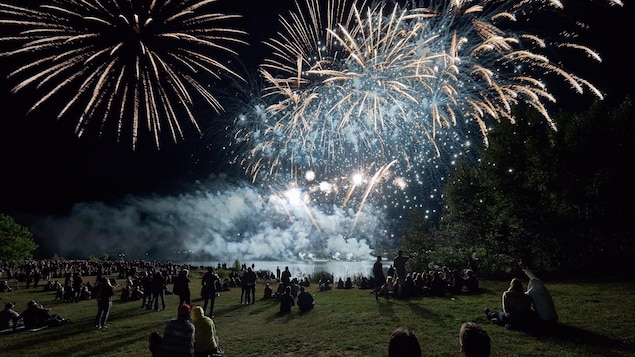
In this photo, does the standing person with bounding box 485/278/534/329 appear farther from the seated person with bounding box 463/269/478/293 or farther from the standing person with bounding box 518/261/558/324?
the seated person with bounding box 463/269/478/293

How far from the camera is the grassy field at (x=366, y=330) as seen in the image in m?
9.82

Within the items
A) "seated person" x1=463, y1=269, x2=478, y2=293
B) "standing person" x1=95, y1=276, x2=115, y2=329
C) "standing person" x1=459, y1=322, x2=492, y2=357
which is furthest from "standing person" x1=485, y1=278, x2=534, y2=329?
"standing person" x1=95, y1=276, x2=115, y2=329

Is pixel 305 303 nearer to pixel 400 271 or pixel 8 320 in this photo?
pixel 400 271

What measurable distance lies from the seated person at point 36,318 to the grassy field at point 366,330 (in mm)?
688

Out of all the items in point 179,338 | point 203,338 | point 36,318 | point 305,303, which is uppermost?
point 179,338

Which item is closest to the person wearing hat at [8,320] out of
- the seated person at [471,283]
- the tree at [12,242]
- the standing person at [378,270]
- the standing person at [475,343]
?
the standing person at [378,270]

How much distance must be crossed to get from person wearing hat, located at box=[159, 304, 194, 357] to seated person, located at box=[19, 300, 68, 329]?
42.4ft

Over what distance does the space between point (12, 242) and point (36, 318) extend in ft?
280

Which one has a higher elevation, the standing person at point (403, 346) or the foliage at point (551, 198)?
the foliage at point (551, 198)

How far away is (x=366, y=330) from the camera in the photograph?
40.3 ft

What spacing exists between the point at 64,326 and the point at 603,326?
2120 centimetres

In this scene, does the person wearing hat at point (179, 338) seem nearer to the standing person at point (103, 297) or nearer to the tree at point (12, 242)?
the standing person at point (103, 297)

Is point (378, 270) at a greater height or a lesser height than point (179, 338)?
greater

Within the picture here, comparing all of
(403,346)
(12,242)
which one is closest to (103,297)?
(403,346)
